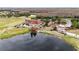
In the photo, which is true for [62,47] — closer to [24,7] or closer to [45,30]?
[45,30]

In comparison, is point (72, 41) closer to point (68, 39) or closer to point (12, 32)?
point (68, 39)

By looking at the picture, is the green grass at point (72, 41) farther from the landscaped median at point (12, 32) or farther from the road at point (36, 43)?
the landscaped median at point (12, 32)

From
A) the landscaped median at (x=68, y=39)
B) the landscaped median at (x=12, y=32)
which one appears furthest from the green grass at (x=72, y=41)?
the landscaped median at (x=12, y=32)

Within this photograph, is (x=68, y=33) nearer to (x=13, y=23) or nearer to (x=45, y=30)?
(x=45, y=30)

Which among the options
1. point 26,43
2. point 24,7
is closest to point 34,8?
point 24,7

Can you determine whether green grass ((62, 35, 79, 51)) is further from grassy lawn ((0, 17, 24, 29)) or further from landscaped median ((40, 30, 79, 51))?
grassy lawn ((0, 17, 24, 29))

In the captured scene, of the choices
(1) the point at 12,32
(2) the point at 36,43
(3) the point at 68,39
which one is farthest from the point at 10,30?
(3) the point at 68,39
